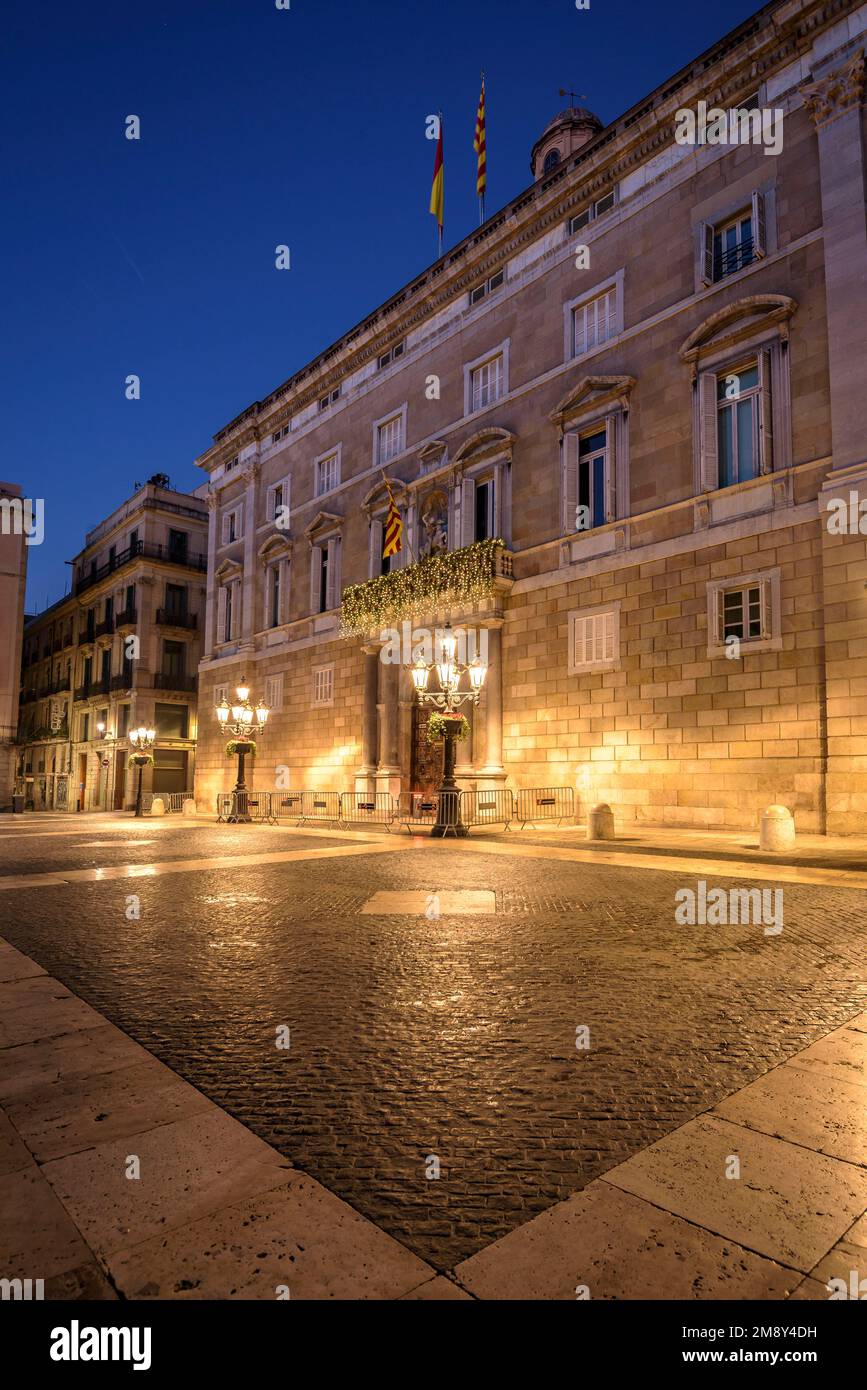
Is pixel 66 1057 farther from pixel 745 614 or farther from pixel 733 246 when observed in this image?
pixel 733 246

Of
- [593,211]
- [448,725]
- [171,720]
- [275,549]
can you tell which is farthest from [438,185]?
[171,720]

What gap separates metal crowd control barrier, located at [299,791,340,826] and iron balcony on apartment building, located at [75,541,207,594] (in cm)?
2239

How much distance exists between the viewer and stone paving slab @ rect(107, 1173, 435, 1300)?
198 centimetres

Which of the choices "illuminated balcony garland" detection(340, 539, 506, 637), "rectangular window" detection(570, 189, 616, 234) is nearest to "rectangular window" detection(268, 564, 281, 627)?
"illuminated balcony garland" detection(340, 539, 506, 637)

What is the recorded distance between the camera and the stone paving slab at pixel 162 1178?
230 centimetres

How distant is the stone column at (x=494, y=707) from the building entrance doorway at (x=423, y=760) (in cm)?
361

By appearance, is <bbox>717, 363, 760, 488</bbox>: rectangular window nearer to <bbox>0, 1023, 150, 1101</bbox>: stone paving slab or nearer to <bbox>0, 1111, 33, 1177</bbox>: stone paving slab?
<bbox>0, 1023, 150, 1101</bbox>: stone paving slab

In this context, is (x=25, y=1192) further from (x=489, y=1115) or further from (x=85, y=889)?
(x=85, y=889)

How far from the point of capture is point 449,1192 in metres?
2.46

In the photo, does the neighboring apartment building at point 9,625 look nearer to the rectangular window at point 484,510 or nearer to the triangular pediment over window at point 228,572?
the triangular pediment over window at point 228,572

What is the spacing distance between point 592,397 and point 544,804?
10.3 m

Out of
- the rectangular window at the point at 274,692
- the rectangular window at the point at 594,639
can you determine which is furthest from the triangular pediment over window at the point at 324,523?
the rectangular window at the point at 594,639
